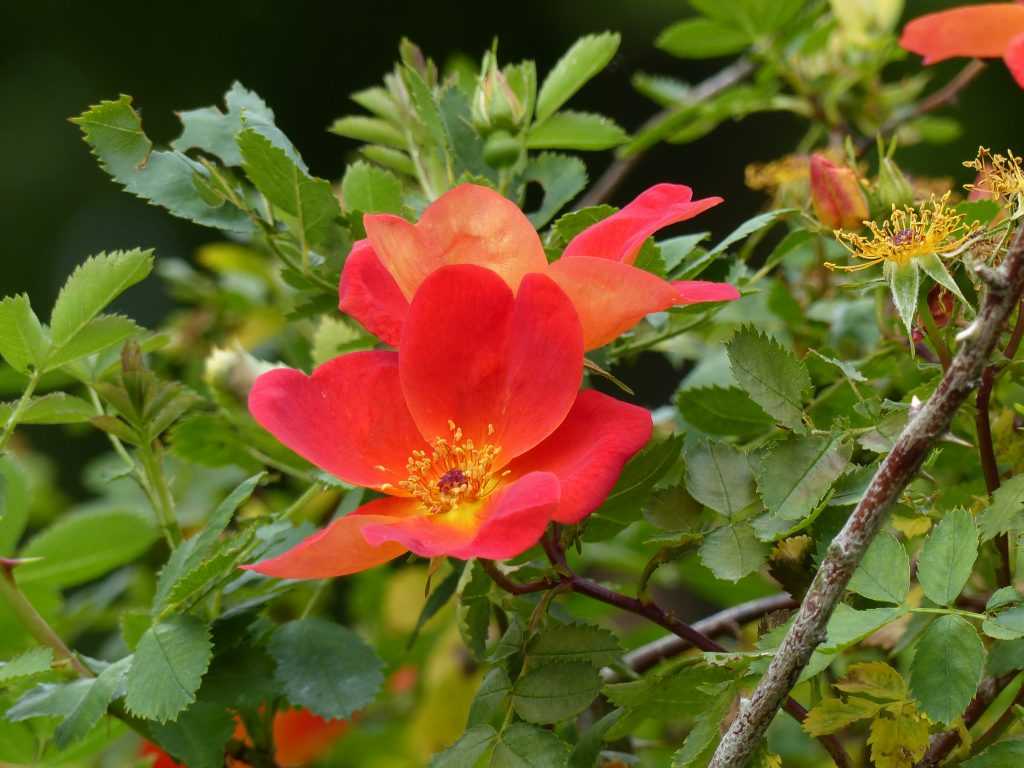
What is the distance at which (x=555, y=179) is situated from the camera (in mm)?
774

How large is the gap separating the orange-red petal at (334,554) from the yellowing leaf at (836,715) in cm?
19

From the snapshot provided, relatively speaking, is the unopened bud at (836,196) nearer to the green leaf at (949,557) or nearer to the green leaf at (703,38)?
the green leaf at (949,557)

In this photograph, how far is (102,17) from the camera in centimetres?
379

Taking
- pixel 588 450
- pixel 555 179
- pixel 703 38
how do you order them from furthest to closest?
pixel 703 38
pixel 555 179
pixel 588 450

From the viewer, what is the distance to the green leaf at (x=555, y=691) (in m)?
0.58

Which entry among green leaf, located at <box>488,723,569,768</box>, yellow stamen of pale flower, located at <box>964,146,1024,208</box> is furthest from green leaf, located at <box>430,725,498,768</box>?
yellow stamen of pale flower, located at <box>964,146,1024,208</box>

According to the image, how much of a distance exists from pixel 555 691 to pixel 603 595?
0.05m

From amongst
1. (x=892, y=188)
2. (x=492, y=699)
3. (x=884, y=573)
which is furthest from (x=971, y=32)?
(x=492, y=699)

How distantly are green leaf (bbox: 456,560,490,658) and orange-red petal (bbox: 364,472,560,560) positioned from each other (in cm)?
11

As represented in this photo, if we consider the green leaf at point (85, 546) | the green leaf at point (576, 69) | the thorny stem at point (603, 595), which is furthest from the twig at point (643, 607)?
the green leaf at point (85, 546)

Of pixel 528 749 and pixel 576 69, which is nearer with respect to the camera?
pixel 528 749

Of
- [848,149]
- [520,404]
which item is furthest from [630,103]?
[520,404]

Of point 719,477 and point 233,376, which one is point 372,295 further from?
point 233,376

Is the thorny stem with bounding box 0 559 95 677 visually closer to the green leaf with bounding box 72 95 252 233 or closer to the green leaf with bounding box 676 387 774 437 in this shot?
the green leaf with bounding box 72 95 252 233
